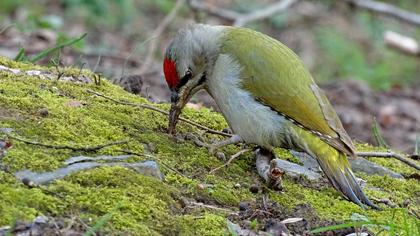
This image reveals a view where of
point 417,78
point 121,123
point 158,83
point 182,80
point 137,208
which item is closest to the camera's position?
point 137,208

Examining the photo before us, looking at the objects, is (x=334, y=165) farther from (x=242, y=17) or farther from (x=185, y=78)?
(x=242, y=17)

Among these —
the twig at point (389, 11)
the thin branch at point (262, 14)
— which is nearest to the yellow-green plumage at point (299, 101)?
the thin branch at point (262, 14)

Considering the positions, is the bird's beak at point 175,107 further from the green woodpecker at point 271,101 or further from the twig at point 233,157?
the twig at point 233,157

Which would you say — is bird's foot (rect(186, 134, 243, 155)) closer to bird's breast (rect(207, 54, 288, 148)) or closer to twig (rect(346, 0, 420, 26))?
bird's breast (rect(207, 54, 288, 148))

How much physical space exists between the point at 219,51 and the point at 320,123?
87cm

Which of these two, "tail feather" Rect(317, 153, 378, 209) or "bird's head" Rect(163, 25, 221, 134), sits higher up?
"bird's head" Rect(163, 25, 221, 134)

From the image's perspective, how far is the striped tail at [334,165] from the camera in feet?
15.6

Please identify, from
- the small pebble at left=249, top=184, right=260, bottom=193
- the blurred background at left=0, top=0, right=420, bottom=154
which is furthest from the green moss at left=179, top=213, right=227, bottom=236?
the blurred background at left=0, top=0, right=420, bottom=154

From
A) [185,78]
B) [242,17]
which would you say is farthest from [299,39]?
[185,78]

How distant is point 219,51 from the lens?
5426 millimetres

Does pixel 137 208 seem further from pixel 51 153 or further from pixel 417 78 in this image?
pixel 417 78

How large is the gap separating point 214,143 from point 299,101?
0.59 metres

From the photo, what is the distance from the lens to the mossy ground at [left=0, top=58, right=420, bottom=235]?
371 centimetres

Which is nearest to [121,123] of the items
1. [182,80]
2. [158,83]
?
[182,80]
